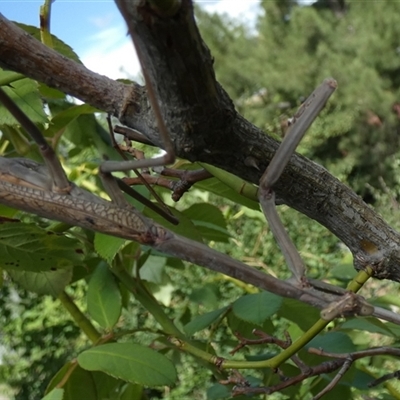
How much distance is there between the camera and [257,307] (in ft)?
1.74

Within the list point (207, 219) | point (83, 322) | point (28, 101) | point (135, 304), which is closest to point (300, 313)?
point (207, 219)

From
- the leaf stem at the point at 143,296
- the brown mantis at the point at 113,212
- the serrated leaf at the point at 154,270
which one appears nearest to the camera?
the brown mantis at the point at 113,212

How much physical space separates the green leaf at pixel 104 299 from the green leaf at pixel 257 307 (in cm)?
13

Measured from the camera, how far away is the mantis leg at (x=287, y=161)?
319mm

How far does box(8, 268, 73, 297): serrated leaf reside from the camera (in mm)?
588

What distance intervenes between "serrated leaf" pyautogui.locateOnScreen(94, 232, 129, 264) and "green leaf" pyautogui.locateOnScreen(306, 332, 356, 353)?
23 centimetres

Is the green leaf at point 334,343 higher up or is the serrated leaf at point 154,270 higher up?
the serrated leaf at point 154,270

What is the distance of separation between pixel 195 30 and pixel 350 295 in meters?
0.21

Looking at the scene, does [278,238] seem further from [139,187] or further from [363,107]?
[363,107]

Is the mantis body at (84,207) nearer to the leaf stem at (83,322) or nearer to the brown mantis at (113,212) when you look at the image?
the brown mantis at (113,212)

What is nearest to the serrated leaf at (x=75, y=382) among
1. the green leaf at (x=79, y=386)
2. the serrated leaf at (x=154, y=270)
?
the green leaf at (x=79, y=386)

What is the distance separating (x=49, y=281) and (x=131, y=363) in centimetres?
17

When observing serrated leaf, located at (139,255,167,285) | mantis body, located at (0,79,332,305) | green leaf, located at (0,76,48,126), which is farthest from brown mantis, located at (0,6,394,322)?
serrated leaf, located at (139,255,167,285)

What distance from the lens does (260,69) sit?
641cm
